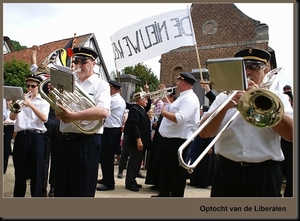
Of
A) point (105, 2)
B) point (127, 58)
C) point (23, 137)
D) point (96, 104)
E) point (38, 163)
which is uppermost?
point (105, 2)

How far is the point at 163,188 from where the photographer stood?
4410mm

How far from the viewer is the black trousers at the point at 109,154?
547 cm

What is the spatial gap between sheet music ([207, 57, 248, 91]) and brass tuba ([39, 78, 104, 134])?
1345 millimetres

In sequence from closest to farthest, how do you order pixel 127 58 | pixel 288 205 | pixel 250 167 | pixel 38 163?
1. pixel 250 167
2. pixel 288 205
3. pixel 38 163
4. pixel 127 58

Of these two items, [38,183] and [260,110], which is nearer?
[260,110]

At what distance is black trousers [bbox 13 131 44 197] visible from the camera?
14.0 ft

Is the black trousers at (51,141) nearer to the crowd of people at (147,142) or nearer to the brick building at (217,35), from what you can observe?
the crowd of people at (147,142)

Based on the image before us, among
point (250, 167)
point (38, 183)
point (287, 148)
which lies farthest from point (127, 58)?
point (250, 167)

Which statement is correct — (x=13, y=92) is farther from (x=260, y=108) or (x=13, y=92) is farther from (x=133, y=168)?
(x=260, y=108)

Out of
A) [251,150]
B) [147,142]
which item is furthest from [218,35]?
[251,150]

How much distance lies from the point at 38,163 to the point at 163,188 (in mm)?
1841

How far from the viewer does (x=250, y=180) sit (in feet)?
8.26

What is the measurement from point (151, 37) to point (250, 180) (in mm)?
3826

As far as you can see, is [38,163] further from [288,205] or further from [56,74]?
[288,205]
